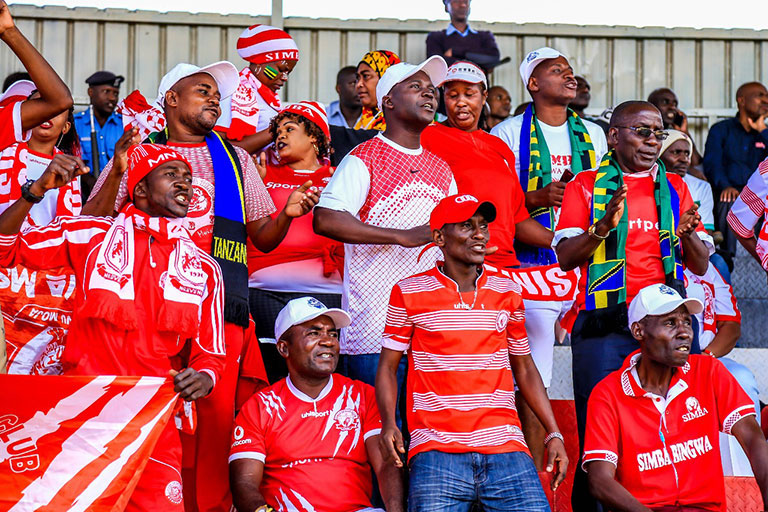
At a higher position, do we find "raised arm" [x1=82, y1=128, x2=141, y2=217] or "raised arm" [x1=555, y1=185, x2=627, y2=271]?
"raised arm" [x1=82, y1=128, x2=141, y2=217]

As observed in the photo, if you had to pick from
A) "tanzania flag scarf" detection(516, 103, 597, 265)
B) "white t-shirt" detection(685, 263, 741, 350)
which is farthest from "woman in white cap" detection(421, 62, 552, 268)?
"white t-shirt" detection(685, 263, 741, 350)

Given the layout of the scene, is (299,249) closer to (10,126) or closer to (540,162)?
(540,162)


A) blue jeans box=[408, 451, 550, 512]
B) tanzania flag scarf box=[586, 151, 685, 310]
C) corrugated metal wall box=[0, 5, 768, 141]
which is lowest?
blue jeans box=[408, 451, 550, 512]

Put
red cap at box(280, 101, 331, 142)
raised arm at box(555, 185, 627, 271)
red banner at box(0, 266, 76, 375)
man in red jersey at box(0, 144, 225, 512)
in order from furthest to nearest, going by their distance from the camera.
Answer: red cap at box(280, 101, 331, 142)
red banner at box(0, 266, 76, 375)
raised arm at box(555, 185, 627, 271)
man in red jersey at box(0, 144, 225, 512)

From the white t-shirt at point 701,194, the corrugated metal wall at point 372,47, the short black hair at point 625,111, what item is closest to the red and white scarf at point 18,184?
the short black hair at point 625,111

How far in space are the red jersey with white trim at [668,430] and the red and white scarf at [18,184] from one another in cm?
290

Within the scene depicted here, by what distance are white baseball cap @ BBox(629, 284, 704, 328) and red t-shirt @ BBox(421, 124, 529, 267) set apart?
0.88m

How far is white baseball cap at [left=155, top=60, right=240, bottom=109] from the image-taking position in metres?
5.94

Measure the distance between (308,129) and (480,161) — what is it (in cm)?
113

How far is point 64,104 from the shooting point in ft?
15.0

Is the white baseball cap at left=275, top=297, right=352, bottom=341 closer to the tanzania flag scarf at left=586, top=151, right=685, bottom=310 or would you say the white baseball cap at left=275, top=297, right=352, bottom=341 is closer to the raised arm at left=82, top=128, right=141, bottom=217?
the raised arm at left=82, top=128, right=141, bottom=217

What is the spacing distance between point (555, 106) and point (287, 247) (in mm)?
1874

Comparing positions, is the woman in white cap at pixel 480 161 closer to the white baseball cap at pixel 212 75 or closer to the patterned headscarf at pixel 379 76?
the white baseball cap at pixel 212 75

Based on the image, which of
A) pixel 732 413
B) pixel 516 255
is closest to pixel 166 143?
pixel 516 255
